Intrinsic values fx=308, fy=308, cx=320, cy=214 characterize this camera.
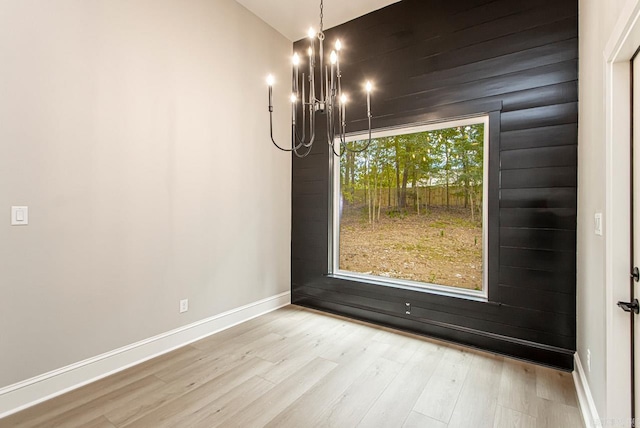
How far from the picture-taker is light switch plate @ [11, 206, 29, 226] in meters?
1.92

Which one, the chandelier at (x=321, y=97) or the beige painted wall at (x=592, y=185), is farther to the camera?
the chandelier at (x=321, y=97)

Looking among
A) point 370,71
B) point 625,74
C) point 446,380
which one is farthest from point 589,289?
point 370,71

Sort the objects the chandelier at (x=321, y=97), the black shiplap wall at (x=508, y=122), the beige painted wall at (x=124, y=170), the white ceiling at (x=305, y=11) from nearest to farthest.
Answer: the beige painted wall at (x=124, y=170) < the chandelier at (x=321, y=97) < the black shiplap wall at (x=508, y=122) < the white ceiling at (x=305, y=11)

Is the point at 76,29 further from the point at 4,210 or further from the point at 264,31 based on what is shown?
the point at 264,31

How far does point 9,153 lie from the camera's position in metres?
1.90

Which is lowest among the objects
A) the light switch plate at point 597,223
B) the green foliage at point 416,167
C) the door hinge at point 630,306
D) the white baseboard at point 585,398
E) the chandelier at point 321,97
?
the white baseboard at point 585,398

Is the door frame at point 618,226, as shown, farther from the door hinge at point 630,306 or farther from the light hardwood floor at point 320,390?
the light hardwood floor at point 320,390

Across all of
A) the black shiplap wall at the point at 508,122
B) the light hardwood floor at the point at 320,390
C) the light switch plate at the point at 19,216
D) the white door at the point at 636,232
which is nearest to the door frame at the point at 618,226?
the white door at the point at 636,232

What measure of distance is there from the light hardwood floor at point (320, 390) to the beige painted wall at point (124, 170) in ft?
1.27

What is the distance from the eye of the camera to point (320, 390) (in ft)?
7.08

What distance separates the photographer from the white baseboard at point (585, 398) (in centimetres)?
172

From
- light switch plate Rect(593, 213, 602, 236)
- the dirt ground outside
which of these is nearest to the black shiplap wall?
the dirt ground outside

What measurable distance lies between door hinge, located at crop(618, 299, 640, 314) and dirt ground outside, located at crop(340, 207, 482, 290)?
1.50 metres

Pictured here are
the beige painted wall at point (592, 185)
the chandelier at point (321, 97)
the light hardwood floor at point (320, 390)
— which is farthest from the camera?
the chandelier at point (321, 97)
